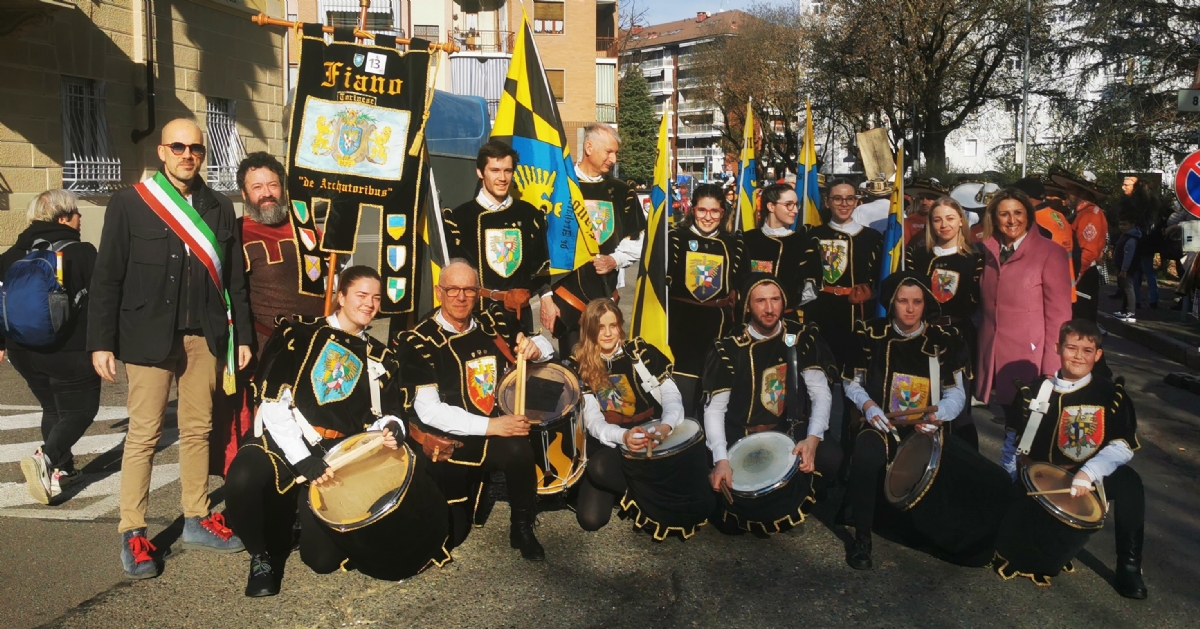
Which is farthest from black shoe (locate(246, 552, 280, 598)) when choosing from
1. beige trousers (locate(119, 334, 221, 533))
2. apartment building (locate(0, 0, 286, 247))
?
apartment building (locate(0, 0, 286, 247))

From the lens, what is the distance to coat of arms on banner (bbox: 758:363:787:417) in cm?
569

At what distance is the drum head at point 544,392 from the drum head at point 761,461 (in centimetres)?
86

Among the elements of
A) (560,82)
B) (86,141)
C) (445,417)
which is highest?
(560,82)

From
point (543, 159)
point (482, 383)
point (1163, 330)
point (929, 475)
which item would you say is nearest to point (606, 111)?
point (1163, 330)

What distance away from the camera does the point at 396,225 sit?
6.37 m

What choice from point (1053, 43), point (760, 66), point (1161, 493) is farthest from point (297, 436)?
point (760, 66)

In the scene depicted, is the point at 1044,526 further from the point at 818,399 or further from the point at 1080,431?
the point at 818,399

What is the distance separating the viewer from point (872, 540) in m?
5.54

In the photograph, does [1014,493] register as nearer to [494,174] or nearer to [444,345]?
[444,345]

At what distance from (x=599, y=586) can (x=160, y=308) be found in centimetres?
240

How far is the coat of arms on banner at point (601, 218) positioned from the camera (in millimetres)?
7023

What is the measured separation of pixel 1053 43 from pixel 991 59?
271 inches

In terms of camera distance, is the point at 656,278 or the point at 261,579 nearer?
the point at 261,579

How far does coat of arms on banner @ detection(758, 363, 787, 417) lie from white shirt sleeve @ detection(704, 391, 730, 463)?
0.66ft
